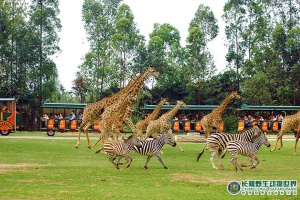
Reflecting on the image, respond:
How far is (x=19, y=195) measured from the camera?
12.1m

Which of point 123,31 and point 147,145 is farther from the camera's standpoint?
point 123,31

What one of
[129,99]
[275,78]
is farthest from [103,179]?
[275,78]

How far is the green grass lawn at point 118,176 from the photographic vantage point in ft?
41.2

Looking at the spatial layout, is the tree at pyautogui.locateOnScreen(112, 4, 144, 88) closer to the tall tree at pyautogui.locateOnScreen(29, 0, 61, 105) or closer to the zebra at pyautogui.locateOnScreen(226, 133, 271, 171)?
the tall tree at pyautogui.locateOnScreen(29, 0, 61, 105)

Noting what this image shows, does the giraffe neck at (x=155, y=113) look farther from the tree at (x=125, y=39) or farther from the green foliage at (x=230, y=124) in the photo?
the tree at (x=125, y=39)

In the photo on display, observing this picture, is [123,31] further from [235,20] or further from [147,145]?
[147,145]

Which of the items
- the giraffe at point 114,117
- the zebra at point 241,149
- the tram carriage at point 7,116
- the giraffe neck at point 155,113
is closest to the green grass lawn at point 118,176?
the zebra at point 241,149

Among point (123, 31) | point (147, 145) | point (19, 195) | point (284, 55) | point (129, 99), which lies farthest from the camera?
point (284, 55)

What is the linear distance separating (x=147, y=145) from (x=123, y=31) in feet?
122
